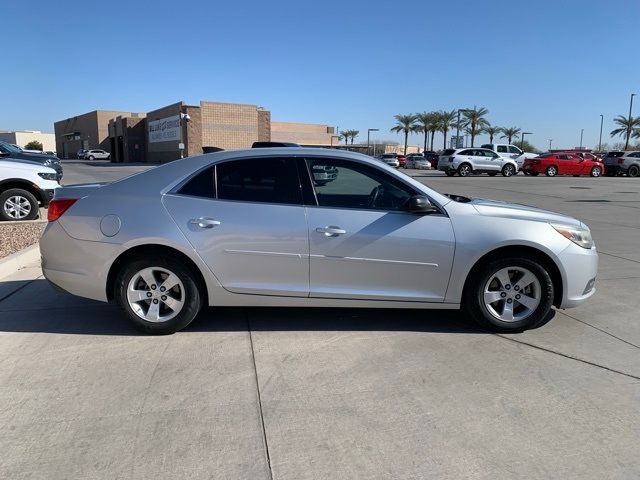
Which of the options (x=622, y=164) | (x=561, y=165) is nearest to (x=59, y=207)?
(x=561, y=165)

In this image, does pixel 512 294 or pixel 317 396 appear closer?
pixel 317 396

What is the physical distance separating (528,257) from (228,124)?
50346 millimetres

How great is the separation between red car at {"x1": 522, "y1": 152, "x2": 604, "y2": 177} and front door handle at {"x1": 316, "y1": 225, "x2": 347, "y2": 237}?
32.5m

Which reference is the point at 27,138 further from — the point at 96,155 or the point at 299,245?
the point at 299,245

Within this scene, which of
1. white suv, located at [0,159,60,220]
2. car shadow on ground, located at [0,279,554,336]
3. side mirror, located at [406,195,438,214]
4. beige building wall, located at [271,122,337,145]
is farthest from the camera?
beige building wall, located at [271,122,337,145]

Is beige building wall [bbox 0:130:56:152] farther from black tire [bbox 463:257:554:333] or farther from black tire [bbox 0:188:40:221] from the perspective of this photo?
black tire [bbox 463:257:554:333]

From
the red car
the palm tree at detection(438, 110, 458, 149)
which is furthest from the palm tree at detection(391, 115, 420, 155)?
the red car

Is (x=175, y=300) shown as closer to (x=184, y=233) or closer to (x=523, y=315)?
(x=184, y=233)

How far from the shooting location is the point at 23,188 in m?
10.2

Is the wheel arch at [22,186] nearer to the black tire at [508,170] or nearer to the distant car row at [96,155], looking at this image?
the black tire at [508,170]

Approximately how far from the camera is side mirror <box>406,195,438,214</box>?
167 inches

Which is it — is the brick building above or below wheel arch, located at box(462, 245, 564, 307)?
above

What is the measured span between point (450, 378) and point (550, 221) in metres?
1.83

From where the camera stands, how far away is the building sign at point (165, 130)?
52.7 meters
